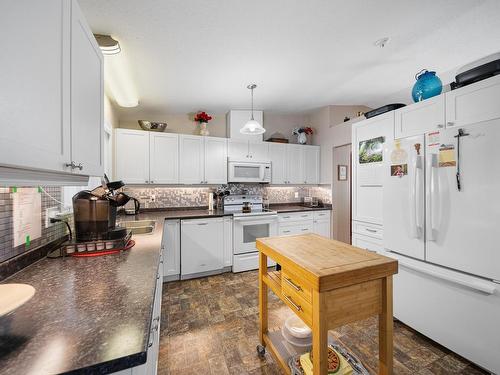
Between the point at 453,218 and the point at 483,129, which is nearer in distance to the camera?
the point at 483,129

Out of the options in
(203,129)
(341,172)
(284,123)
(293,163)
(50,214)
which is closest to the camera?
(50,214)

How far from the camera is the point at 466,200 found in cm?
155

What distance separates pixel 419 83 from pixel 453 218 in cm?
124

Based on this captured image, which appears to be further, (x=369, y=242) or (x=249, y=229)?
(x=249, y=229)

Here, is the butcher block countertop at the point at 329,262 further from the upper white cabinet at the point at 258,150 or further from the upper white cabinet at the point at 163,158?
the upper white cabinet at the point at 258,150

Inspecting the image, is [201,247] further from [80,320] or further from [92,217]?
[80,320]

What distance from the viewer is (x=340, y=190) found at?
4020 mm

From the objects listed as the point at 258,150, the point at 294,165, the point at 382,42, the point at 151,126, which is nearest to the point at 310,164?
the point at 294,165

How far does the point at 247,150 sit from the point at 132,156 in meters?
1.84

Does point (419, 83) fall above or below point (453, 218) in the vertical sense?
above

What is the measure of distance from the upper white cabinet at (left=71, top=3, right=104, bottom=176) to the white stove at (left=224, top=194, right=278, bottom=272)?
215 centimetres

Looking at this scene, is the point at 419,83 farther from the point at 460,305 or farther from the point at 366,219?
the point at 460,305

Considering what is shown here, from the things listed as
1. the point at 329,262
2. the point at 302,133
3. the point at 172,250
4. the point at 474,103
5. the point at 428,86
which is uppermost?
the point at 302,133

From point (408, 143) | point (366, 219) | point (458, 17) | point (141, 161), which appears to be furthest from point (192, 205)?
point (458, 17)
